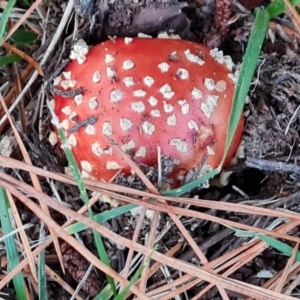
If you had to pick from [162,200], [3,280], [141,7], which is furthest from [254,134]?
[3,280]

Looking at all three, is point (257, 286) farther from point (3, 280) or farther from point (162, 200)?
point (3, 280)

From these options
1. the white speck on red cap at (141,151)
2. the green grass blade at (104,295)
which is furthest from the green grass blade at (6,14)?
→ the green grass blade at (104,295)

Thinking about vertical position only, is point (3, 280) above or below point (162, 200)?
below

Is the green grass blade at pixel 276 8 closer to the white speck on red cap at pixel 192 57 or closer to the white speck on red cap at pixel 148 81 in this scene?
the white speck on red cap at pixel 192 57

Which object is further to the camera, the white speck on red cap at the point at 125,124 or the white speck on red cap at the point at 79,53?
the white speck on red cap at the point at 79,53

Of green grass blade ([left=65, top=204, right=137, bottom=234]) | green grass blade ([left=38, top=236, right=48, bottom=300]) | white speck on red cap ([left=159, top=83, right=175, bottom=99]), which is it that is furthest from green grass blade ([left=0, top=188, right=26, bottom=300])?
white speck on red cap ([left=159, top=83, right=175, bottom=99])

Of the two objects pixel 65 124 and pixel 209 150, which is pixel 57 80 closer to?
pixel 65 124

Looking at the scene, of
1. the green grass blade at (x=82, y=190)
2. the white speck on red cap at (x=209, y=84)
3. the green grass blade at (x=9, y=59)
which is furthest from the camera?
the green grass blade at (x=9, y=59)
